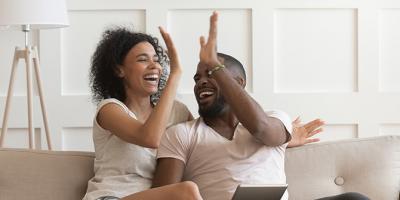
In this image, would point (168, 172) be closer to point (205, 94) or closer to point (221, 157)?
point (221, 157)

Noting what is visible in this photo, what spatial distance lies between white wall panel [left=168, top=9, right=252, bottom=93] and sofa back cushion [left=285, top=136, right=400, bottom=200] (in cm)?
101

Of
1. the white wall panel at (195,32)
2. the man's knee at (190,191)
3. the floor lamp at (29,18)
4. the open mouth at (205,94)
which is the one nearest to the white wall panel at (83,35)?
the white wall panel at (195,32)

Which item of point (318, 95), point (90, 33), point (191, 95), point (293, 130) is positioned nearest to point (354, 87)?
point (318, 95)

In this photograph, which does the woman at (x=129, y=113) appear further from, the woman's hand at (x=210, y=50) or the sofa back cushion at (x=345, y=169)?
the sofa back cushion at (x=345, y=169)

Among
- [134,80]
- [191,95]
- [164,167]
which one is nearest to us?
[164,167]

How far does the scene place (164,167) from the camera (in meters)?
2.35

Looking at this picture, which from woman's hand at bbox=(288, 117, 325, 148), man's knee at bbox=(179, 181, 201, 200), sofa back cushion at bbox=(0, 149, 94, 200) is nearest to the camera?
man's knee at bbox=(179, 181, 201, 200)

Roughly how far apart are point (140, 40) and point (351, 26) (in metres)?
1.31

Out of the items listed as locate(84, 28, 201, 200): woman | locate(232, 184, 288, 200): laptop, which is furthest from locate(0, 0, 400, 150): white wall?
locate(232, 184, 288, 200): laptop

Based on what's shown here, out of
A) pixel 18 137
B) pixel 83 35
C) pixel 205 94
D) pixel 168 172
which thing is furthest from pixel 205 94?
pixel 18 137

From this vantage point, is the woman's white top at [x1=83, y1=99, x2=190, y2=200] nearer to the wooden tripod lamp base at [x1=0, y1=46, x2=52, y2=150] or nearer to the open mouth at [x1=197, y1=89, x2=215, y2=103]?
the open mouth at [x1=197, y1=89, x2=215, y2=103]

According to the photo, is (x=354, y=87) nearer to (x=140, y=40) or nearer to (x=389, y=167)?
(x=389, y=167)

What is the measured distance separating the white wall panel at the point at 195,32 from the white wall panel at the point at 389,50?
2.10 ft

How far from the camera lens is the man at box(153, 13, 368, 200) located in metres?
2.31
